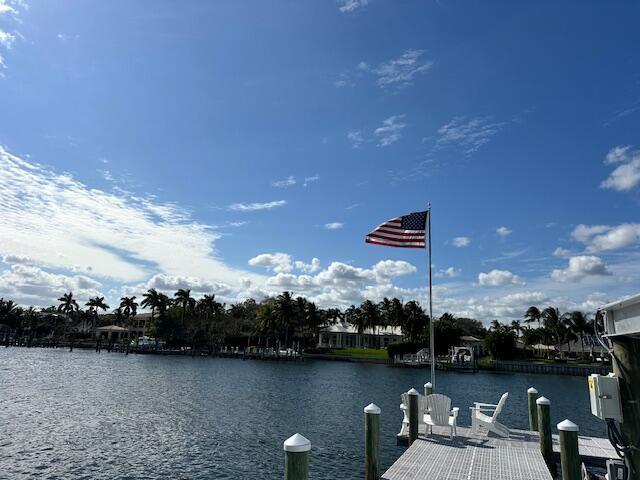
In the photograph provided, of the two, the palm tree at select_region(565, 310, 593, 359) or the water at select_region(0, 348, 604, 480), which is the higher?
the palm tree at select_region(565, 310, 593, 359)

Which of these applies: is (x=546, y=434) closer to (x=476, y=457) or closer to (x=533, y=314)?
(x=476, y=457)

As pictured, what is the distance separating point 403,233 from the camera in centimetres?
1772

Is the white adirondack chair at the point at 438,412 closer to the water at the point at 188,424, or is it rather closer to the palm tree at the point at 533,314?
the water at the point at 188,424

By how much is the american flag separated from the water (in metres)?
7.85

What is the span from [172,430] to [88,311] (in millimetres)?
129546

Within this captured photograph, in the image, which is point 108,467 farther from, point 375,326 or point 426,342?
point 375,326

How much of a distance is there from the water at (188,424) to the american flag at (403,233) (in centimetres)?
785

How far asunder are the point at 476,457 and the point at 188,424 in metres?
16.1

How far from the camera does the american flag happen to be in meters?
17.5

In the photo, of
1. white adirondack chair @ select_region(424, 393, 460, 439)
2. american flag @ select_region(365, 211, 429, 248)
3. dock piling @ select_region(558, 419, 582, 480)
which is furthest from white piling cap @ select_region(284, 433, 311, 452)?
american flag @ select_region(365, 211, 429, 248)

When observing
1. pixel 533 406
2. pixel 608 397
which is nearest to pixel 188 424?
pixel 533 406

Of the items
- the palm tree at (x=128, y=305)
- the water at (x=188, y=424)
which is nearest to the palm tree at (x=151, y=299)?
the palm tree at (x=128, y=305)

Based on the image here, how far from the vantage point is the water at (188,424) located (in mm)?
16141

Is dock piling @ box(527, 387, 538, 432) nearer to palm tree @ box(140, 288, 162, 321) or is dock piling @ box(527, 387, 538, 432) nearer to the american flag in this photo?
the american flag
